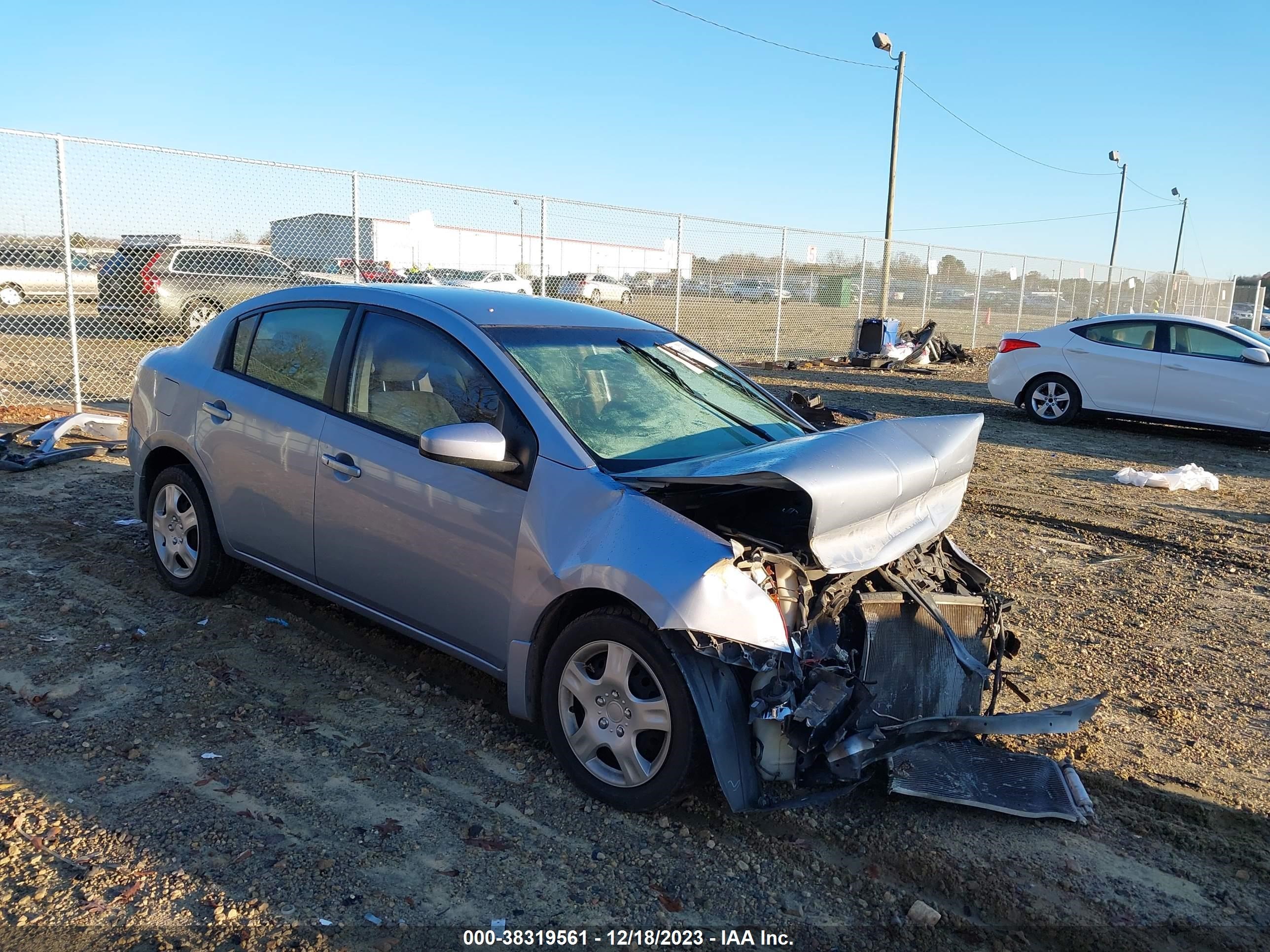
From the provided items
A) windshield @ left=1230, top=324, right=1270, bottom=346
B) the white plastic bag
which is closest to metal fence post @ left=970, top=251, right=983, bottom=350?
windshield @ left=1230, top=324, right=1270, bottom=346

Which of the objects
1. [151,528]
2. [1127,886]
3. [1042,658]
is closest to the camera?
[1127,886]

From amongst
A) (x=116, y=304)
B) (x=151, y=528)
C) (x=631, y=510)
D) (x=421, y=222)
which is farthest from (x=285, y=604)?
(x=421, y=222)

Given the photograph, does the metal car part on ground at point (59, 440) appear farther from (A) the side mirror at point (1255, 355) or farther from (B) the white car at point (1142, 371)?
(A) the side mirror at point (1255, 355)

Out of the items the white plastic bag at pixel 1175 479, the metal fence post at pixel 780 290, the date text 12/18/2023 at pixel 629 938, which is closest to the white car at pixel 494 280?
the metal fence post at pixel 780 290

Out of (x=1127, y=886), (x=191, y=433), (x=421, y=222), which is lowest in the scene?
(x=1127, y=886)

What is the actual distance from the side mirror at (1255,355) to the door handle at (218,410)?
11354 millimetres

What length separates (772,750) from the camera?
3121 mm

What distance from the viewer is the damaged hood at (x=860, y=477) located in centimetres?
312

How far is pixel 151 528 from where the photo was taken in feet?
17.3

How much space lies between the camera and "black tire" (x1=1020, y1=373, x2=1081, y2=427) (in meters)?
12.7

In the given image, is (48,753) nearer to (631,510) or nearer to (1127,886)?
(631,510)

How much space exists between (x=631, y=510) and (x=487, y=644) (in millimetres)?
862

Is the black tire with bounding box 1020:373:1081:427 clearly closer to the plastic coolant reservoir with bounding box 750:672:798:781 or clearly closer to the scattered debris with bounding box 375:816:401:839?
the plastic coolant reservoir with bounding box 750:672:798:781

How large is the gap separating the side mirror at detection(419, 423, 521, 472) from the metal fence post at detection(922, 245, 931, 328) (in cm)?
2113
